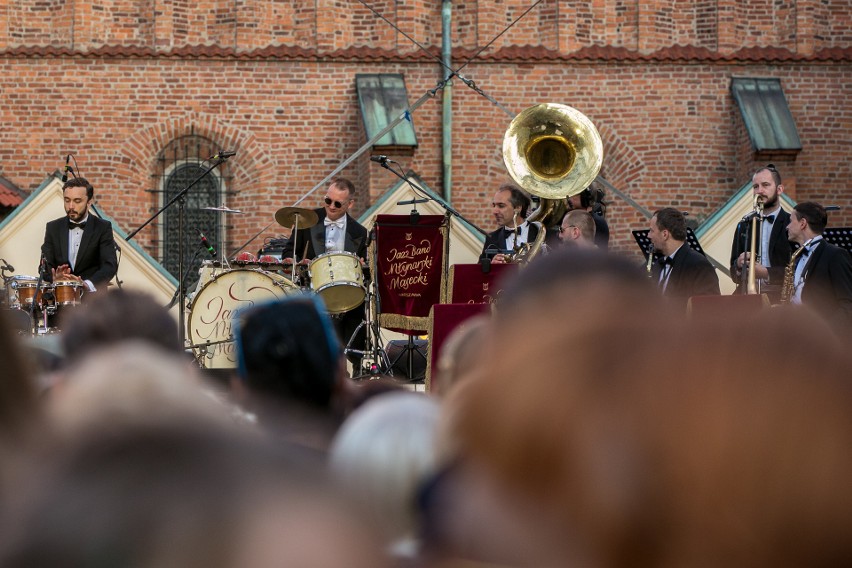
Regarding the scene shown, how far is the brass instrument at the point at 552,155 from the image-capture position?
11.9 metres

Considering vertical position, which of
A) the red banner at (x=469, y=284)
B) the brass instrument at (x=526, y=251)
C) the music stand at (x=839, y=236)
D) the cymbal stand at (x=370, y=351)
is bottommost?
the cymbal stand at (x=370, y=351)

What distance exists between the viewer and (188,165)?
19562 mm

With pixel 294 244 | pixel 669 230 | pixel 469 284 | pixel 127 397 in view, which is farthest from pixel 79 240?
pixel 127 397

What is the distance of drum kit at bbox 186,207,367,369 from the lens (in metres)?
11.7

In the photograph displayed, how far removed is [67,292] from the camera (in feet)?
37.2

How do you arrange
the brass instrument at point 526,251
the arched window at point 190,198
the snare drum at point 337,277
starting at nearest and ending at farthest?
the brass instrument at point 526,251 → the snare drum at point 337,277 → the arched window at point 190,198

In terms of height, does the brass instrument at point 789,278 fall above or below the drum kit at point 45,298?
above

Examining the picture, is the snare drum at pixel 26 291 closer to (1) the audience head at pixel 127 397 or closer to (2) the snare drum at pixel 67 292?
(2) the snare drum at pixel 67 292

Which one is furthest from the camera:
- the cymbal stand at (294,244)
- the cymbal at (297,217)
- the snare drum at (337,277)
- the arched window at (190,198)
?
the arched window at (190,198)

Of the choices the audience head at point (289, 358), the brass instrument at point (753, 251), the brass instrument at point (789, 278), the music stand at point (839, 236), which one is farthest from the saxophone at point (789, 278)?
the audience head at point (289, 358)

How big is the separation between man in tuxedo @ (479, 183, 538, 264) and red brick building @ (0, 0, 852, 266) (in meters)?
7.47

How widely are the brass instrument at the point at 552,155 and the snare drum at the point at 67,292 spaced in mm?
4059

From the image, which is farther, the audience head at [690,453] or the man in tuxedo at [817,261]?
the man in tuxedo at [817,261]

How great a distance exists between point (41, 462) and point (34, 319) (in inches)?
416
